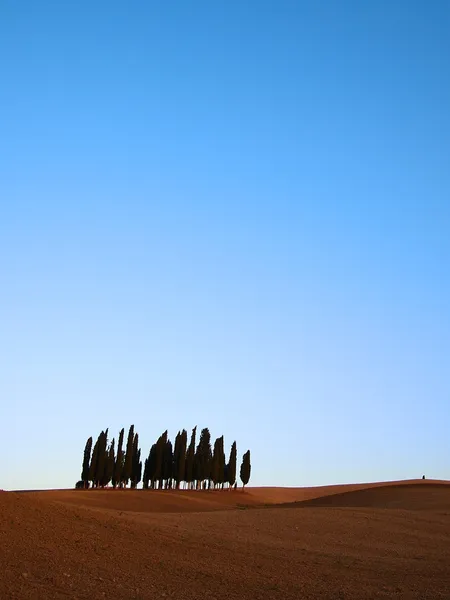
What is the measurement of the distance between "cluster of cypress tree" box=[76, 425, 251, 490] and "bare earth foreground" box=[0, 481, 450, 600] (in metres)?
43.9

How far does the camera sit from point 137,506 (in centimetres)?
4606

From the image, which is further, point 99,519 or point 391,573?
point 99,519

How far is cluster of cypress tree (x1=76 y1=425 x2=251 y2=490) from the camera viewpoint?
72188 mm

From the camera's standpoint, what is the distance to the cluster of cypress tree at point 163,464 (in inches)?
2842

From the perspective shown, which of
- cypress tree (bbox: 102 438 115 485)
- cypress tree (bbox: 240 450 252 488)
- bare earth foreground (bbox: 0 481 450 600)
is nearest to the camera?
bare earth foreground (bbox: 0 481 450 600)

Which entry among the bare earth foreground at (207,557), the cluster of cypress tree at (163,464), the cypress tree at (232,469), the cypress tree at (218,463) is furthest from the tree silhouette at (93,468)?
the bare earth foreground at (207,557)

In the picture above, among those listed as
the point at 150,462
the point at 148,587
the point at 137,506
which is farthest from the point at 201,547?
the point at 150,462

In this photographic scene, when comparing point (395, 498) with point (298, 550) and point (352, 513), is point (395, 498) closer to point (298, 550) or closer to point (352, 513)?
point (352, 513)

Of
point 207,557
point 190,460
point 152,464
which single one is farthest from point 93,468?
point 207,557

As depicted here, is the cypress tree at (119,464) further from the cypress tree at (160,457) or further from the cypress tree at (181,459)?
the cypress tree at (181,459)

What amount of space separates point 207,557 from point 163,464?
56.9 m

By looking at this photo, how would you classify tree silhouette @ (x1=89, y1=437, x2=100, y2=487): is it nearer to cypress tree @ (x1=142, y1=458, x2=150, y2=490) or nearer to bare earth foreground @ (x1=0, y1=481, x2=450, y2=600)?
cypress tree @ (x1=142, y1=458, x2=150, y2=490)

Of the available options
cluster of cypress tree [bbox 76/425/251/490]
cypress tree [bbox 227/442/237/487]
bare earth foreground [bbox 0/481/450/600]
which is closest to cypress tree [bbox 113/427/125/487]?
cluster of cypress tree [bbox 76/425/251/490]

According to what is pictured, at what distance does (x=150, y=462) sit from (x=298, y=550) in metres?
54.2
